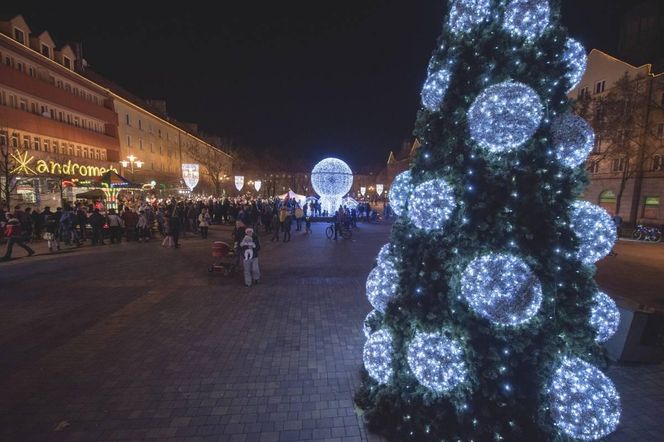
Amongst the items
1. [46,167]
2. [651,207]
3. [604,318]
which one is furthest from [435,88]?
[651,207]

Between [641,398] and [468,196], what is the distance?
384cm

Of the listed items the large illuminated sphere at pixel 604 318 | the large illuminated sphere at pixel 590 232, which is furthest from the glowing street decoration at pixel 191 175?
the large illuminated sphere at pixel 604 318

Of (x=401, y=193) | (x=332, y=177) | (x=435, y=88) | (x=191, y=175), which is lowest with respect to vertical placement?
(x=401, y=193)

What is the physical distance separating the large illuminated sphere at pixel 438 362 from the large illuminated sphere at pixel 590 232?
1.46m

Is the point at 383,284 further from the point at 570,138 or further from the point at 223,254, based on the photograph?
the point at 223,254

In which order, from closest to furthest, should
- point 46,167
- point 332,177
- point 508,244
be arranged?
point 508,244
point 46,167
point 332,177

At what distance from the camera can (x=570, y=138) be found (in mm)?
2959

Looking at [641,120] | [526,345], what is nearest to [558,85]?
[526,345]

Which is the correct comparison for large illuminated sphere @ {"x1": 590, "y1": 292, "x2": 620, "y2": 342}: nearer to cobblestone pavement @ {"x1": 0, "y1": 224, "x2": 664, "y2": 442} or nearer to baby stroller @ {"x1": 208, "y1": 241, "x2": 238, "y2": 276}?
cobblestone pavement @ {"x1": 0, "y1": 224, "x2": 664, "y2": 442}

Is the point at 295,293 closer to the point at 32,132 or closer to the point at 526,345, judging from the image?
the point at 526,345

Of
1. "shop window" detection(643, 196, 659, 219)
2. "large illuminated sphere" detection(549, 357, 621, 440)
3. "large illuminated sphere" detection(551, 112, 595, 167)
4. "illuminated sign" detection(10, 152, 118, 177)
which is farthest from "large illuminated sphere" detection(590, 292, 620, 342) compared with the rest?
"shop window" detection(643, 196, 659, 219)

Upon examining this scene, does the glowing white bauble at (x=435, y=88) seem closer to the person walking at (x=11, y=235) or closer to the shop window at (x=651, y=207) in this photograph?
the person walking at (x=11, y=235)

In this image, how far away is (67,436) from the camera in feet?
11.6

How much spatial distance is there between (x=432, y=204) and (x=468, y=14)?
1.82 meters
